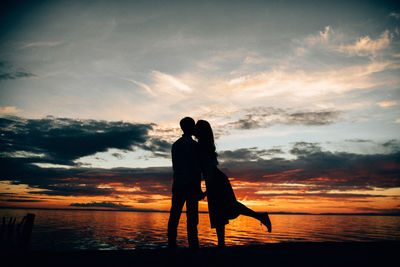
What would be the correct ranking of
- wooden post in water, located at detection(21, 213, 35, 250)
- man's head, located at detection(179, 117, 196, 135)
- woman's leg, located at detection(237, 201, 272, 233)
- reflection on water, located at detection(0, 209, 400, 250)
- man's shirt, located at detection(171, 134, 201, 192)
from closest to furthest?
man's shirt, located at detection(171, 134, 201, 192)
man's head, located at detection(179, 117, 196, 135)
woman's leg, located at detection(237, 201, 272, 233)
wooden post in water, located at detection(21, 213, 35, 250)
reflection on water, located at detection(0, 209, 400, 250)

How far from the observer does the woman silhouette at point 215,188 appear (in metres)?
4.70

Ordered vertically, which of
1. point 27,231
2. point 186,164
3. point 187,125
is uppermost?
point 187,125

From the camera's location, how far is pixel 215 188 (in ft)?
16.5

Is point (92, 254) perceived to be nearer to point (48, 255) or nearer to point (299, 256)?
point (48, 255)

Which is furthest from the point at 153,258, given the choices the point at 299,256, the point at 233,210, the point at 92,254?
the point at 299,256

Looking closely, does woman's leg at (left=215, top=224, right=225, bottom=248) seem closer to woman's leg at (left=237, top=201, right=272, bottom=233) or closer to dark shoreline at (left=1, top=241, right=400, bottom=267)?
→ dark shoreline at (left=1, top=241, right=400, bottom=267)

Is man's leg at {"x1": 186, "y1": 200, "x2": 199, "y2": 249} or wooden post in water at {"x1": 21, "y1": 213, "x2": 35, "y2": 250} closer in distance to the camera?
man's leg at {"x1": 186, "y1": 200, "x2": 199, "y2": 249}

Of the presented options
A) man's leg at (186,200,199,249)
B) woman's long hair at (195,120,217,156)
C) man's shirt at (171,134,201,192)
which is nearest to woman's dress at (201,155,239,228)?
woman's long hair at (195,120,217,156)

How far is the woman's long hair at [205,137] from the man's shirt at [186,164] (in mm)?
178

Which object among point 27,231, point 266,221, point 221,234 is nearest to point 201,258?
point 221,234

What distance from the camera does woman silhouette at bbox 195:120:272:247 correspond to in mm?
4695

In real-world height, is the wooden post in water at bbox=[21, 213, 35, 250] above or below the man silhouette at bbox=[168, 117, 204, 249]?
below

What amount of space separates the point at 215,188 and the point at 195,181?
2.52ft

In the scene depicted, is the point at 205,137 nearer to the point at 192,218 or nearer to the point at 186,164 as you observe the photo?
the point at 186,164
